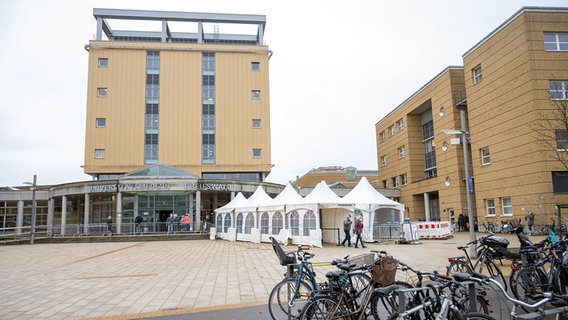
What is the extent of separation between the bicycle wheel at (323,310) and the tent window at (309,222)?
14.7m

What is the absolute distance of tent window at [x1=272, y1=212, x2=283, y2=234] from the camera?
21.6 meters

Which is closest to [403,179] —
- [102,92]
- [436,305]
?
[102,92]

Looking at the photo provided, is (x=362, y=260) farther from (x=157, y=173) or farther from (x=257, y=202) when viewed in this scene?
(x=157, y=173)

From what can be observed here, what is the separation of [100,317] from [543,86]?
27.5m

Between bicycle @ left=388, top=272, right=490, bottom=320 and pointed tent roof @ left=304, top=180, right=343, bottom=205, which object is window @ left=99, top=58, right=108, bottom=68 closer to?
pointed tent roof @ left=304, top=180, right=343, bottom=205

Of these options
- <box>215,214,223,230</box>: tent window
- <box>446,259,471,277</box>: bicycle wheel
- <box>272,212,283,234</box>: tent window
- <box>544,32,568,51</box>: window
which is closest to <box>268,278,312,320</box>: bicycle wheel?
<box>446,259,471,277</box>: bicycle wheel

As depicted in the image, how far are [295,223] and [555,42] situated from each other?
2049 centimetres

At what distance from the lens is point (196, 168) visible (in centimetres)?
4400

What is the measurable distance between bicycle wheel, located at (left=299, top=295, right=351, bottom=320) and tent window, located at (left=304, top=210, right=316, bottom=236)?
48.3 feet

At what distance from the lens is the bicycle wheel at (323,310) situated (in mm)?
4880

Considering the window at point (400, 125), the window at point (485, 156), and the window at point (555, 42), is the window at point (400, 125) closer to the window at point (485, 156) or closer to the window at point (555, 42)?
the window at point (485, 156)

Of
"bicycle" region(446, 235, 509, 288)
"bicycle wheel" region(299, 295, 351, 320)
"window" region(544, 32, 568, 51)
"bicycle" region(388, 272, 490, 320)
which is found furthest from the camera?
"window" region(544, 32, 568, 51)

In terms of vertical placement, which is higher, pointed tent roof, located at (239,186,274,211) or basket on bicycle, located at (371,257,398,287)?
pointed tent roof, located at (239,186,274,211)

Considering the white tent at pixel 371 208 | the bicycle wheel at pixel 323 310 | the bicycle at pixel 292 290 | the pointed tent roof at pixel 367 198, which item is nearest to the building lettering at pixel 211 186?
the white tent at pixel 371 208
